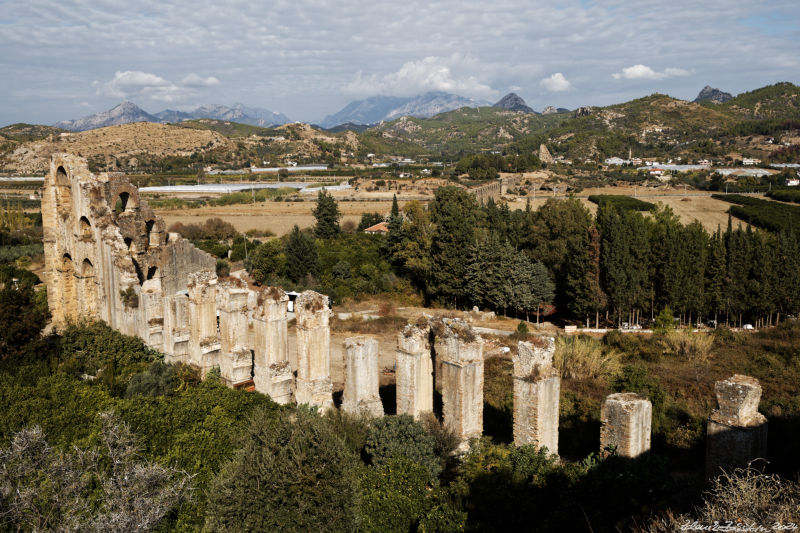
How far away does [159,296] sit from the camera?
1770cm

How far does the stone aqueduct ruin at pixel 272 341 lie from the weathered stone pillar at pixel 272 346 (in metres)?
0.03

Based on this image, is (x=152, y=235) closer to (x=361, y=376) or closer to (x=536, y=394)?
(x=361, y=376)

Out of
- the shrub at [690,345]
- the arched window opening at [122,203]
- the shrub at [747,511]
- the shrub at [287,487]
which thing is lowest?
the shrub at [690,345]

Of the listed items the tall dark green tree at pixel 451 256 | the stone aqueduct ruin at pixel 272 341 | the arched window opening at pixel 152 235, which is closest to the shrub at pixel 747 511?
the stone aqueduct ruin at pixel 272 341

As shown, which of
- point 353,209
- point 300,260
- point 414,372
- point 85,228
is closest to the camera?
point 414,372

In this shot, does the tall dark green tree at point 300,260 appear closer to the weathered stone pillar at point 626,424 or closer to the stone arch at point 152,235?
the stone arch at point 152,235

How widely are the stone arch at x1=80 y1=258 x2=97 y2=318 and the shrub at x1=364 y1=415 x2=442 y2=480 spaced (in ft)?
46.3

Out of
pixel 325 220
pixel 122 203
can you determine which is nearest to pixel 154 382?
pixel 122 203

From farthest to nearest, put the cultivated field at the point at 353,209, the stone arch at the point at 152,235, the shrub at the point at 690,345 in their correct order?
1. the cultivated field at the point at 353,209
2. the stone arch at the point at 152,235
3. the shrub at the point at 690,345

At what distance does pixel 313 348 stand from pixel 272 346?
1345 mm

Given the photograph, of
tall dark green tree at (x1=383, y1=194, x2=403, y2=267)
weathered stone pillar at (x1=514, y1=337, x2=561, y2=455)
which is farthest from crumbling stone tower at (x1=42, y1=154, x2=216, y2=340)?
tall dark green tree at (x1=383, y1=194, x2=403, y2=267)

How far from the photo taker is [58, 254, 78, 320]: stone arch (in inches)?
864

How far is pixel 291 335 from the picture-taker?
1050 inches

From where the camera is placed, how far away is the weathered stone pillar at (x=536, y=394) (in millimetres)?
10242
